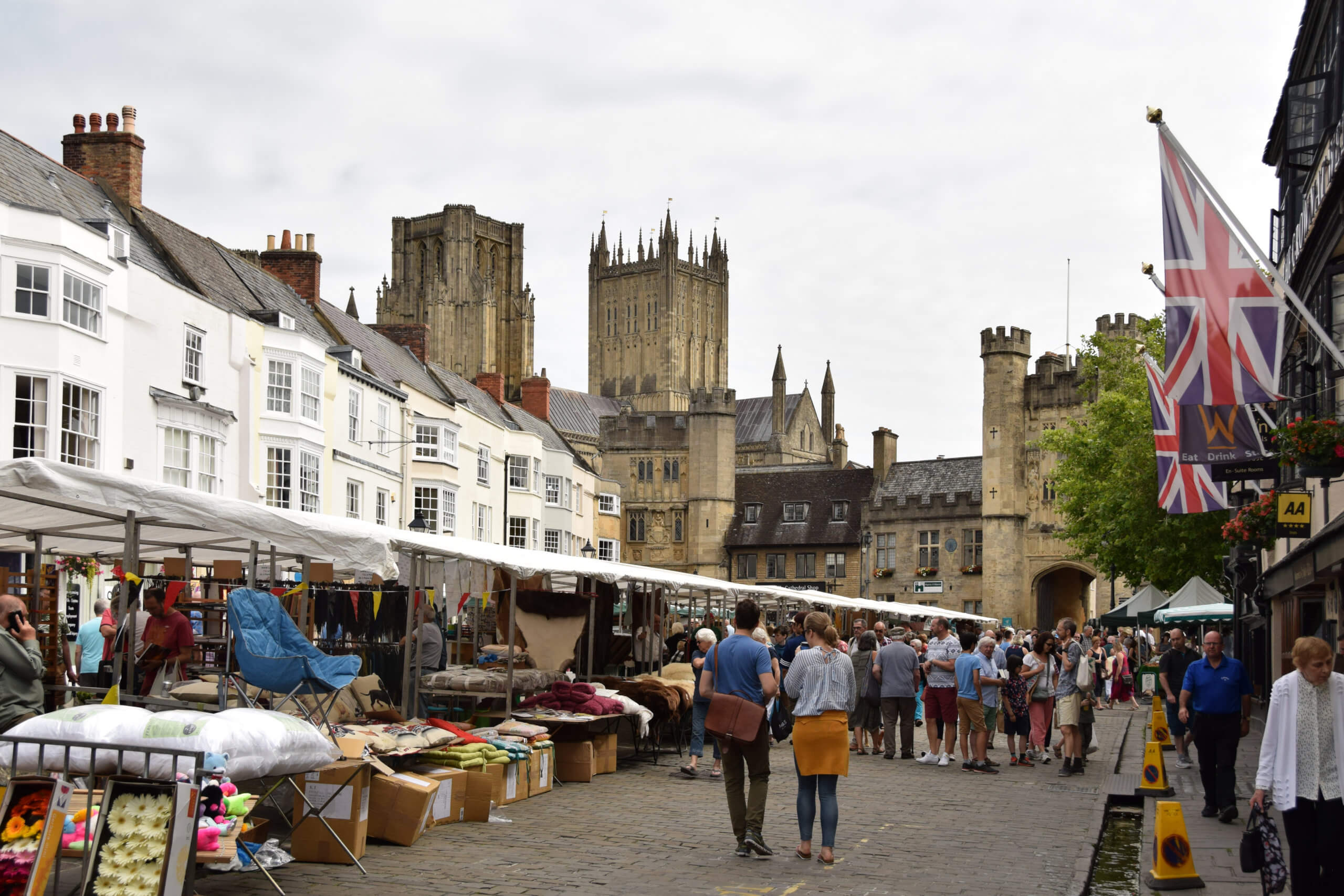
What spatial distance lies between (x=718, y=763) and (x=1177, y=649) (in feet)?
17.6

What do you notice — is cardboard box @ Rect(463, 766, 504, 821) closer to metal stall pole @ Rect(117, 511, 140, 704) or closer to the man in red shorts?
metal stall pole @ Rect(117, 511, 140, 704)

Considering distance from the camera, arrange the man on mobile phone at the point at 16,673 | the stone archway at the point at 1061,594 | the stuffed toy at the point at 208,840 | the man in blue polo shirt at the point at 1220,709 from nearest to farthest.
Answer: the stuffed toy at the point at 208,840 → the man on mobile phone at the point at 16,673 → the man in blue polo shirt at the point at 1220,709 → the stone archway at the point at 1061,594

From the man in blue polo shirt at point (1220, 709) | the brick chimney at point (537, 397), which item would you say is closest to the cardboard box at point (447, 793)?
the man in blue polo shirt at point (1220, 709)

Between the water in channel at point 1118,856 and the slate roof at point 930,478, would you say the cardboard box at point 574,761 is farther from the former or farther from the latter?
the slate roof at point 930,478

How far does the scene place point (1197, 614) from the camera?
26.0 meters

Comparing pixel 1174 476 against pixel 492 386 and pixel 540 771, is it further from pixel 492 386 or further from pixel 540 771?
pixel 492 386

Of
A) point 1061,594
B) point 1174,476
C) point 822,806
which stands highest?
point 1174,476

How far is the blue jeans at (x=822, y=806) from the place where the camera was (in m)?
9.34

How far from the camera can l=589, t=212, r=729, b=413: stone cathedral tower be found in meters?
141

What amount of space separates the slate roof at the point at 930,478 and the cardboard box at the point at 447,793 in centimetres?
5961

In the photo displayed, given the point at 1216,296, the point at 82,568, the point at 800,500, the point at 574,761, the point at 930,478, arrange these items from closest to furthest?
the point at 1216,296 → the point at 574,761 → the point at 82,568 → the point at 930,478 → the point at 800,500

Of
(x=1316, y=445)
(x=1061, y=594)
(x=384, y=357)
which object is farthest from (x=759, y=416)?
(x=1316, y=445)

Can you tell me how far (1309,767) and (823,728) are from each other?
10.4ft

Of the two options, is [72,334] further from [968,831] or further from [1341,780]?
[1341,780]
